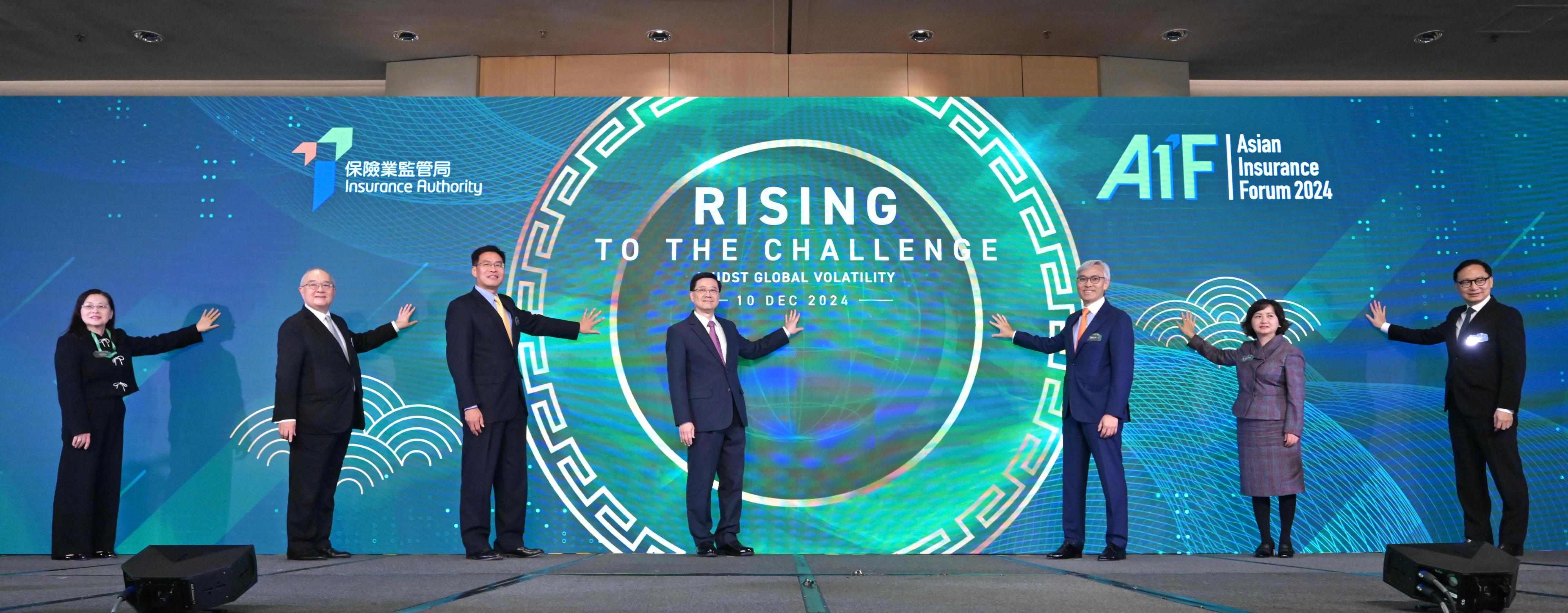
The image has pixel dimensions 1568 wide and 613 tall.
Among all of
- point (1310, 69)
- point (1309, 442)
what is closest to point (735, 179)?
point (1309, 442)

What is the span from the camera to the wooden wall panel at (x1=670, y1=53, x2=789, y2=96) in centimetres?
759

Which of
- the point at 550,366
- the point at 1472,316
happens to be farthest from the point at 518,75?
the point at 1472,316

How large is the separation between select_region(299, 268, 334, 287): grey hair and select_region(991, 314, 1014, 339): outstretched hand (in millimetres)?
3450

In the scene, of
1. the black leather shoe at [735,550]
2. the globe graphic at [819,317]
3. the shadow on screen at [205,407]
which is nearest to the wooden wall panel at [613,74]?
the globe graphic at [819,317]

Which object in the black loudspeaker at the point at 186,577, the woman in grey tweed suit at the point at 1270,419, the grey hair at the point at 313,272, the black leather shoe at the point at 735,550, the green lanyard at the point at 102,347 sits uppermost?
the grey hair at the point at 313,272

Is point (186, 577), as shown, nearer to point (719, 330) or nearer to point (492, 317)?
point (492, 317)

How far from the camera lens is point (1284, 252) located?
543 cm

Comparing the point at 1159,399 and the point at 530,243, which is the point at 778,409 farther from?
the point at 1159,399

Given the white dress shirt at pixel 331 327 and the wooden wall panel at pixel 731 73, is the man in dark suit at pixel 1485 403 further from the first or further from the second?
the white dress shirt at pixel 331 327

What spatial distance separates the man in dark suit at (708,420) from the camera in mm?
4973

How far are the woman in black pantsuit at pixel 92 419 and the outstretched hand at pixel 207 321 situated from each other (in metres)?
0.09

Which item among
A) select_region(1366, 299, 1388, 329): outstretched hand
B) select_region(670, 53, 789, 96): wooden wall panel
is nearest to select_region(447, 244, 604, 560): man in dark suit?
select_region(670, 53, 789, 96): wooden wall panel

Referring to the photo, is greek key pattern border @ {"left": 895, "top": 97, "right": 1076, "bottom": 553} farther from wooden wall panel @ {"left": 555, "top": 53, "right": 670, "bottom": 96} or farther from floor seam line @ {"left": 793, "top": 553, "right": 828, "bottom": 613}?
wooden wall panel @ {"left": 555, "top": 53, "right": 670, "bottom": 96}

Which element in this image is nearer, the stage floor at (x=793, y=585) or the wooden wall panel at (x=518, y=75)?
the stage floor at (x=793, y=585)
